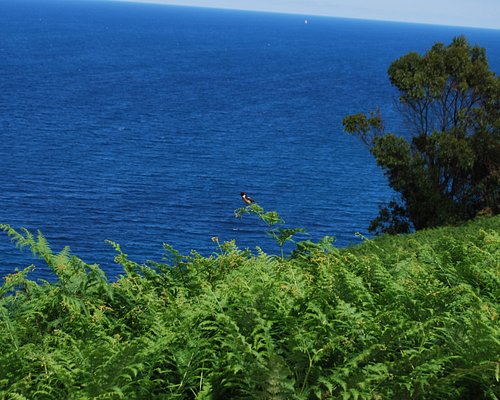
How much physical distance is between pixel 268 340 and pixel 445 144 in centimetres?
3213

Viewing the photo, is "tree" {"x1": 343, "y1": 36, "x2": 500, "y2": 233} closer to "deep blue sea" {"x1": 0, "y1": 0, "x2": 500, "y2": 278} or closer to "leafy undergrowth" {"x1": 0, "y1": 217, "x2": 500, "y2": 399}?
"deep blue sea" {"x1": 0, "y1": 0, "x2": 500, "y2": 278}

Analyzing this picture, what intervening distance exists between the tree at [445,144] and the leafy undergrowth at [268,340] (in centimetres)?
2962

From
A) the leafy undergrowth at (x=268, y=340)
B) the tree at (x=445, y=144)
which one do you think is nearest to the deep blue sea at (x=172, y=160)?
the tree at (x=445, y=144)

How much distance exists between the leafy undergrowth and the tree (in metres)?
29.6

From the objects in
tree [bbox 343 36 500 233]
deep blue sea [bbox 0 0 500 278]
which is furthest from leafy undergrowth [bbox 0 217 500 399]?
deep blue sea [bbox 0 0 500 278]

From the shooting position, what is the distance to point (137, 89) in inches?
5236

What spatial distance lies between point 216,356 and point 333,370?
1225 mm

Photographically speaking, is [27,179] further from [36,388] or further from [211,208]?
[36,388]

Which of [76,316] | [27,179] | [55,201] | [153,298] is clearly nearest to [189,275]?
[153,298]

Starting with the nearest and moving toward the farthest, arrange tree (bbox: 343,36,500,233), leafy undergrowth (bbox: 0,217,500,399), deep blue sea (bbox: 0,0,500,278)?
leafy undergrowth (bbox: 0,217,500,399), tree (bbox: 343,36,500,233), deep blue sea (bbox: 0,0,500,278)

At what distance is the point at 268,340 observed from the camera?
21.5ft

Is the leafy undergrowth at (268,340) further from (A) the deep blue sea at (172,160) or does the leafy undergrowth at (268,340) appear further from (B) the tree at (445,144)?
(A) the deep blue sea at (172,160)

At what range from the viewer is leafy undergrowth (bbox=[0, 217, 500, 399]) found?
20.1 feet

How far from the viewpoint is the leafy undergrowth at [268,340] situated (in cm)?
614
